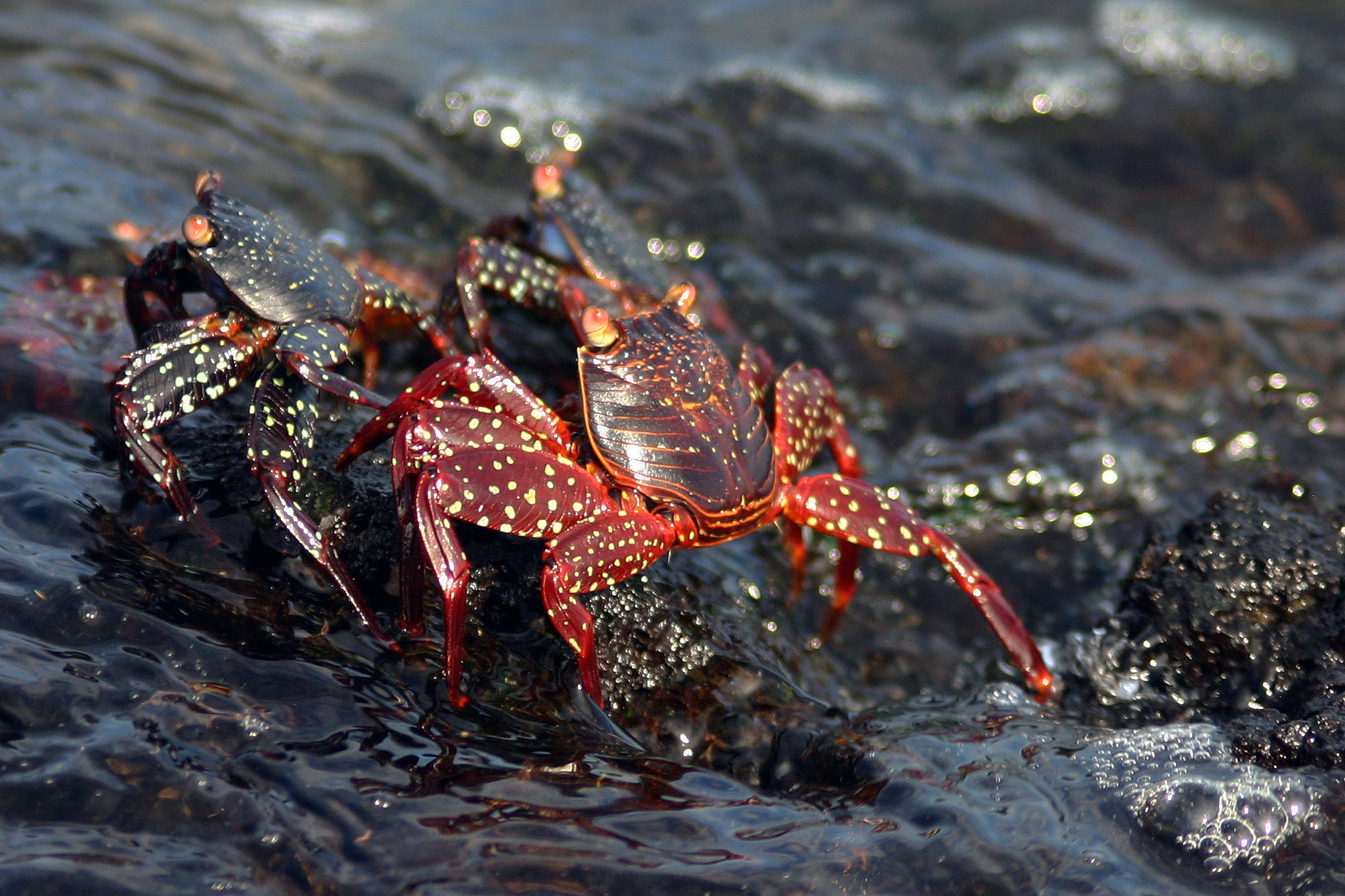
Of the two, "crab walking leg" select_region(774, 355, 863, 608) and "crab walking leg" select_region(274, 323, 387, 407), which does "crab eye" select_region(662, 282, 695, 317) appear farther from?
"crab walking leg" select_region(274, 323, 387, 407)

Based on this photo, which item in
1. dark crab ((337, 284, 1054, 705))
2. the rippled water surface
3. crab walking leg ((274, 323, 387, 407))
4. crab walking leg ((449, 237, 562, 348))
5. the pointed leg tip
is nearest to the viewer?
the rippled water surface

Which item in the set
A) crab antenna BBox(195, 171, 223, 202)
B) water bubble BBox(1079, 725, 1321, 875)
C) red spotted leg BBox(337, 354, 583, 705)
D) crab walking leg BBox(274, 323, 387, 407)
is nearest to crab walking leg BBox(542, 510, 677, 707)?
red spotted leg BBox(337, 354, 583, 705)

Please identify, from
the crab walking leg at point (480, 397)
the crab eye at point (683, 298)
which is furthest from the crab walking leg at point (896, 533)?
the crab walking leg at point (480, 397)

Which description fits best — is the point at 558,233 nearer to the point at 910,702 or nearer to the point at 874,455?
the point at 874,455

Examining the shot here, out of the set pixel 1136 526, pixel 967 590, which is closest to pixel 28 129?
pixel 967 590

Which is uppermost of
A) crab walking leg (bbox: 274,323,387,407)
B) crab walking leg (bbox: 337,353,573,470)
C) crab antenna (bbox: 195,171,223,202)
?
crab antenna (bbox: 195,171,223,202)

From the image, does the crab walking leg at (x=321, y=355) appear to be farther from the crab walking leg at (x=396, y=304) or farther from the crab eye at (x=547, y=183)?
the crab eye at (x=547, y=183)

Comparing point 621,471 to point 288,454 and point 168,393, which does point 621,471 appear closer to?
point 288,454
